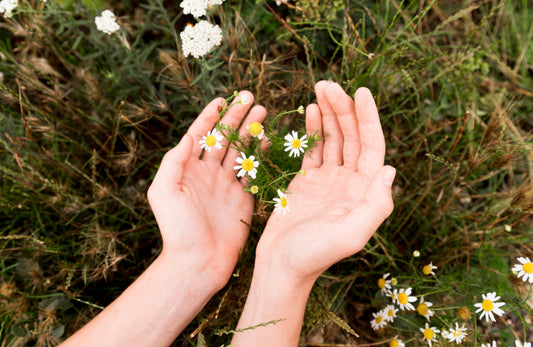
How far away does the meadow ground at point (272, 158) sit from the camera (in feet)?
7.96

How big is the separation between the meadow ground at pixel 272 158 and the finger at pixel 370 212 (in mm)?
515

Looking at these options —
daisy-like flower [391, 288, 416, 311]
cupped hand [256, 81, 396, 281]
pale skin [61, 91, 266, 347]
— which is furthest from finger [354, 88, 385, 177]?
daisy-like flower [391, 288, 416, 311]

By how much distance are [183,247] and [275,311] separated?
0.64 metres

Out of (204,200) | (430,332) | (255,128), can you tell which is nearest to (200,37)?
(255,128)

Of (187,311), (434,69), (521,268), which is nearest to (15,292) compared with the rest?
(187,311)

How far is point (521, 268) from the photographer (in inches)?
80.5

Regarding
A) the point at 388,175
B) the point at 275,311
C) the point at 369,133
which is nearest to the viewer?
the point at 388,175

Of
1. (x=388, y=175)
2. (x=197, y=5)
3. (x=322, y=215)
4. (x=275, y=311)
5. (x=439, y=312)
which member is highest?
(x=197, y=5)

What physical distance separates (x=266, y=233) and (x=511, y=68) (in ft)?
9.31

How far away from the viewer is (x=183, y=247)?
85.9 inches

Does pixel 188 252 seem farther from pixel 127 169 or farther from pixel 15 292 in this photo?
pixel 15 292

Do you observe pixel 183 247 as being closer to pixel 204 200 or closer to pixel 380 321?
pixel 204 200

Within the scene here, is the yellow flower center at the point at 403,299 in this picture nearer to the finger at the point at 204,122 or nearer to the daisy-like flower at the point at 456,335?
the daisy-like flower at the point at 456,335

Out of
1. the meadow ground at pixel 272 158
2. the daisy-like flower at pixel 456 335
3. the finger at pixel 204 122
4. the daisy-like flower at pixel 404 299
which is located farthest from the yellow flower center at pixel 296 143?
the daisy-like flower at pixel 456 335
